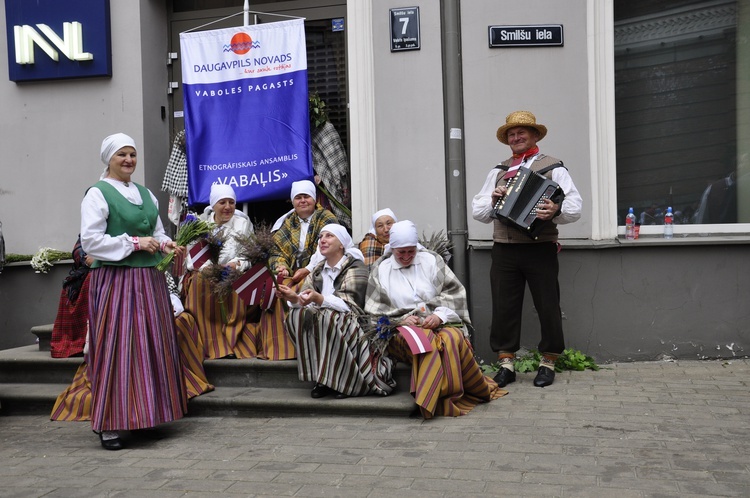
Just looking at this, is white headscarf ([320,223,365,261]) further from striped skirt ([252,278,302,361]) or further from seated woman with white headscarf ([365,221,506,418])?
striped skirt ([252,278,302,361])

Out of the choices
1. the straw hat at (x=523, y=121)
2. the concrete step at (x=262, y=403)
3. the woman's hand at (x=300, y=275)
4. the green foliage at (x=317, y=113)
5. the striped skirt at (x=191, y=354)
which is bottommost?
the concrete step at (x=262, y=403)

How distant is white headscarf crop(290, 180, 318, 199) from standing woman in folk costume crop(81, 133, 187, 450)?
72.9 inches

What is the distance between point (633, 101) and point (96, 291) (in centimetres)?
479

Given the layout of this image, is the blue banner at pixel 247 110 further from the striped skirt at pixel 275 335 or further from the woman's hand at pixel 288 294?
the woman's hand at pixel 288 294

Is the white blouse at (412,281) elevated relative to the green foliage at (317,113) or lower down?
lower down

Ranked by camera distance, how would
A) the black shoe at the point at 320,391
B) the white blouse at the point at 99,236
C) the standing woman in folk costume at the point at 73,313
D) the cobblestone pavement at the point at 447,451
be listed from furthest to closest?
the standing woman in folk costume at the point at 73,313, the black shoe at the point at 320,391, the white blouse at the point at 99,236, the cobblestone pavement at the point at 447,451

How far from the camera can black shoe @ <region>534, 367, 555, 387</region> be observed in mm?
6379

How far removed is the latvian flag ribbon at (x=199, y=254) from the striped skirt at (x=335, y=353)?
93 cm

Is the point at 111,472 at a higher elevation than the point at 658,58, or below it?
below

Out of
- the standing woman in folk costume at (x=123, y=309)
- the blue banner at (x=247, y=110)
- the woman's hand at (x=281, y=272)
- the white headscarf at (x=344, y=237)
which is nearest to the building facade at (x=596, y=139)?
the blue banner at (x=247, y=110)

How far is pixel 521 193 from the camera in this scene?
6.17 meters

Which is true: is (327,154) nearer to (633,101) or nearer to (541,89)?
(541,89)

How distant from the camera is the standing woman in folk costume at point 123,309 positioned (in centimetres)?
533

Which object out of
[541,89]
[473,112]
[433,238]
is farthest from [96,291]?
[541,89]
